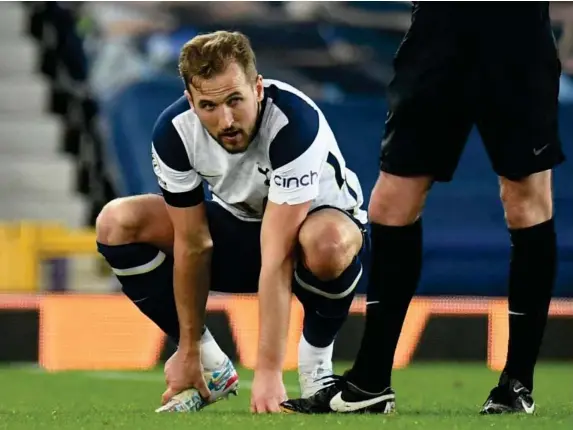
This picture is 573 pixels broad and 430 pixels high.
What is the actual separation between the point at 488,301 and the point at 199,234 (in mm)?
2815

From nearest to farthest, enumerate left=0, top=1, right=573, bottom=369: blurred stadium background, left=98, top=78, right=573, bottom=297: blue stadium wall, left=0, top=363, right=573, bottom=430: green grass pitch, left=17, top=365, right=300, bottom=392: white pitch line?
left=0, top=363, right=573, bottom=430: green grass pitch, left=17, top=365, right=300, bottom=392: white pitch line, left=0, top=1, right=573, bottom=369: blurred stadium background, left=98, top=78, right=573, bottom=297: blue stadium wall

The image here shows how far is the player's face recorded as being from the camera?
3078mm

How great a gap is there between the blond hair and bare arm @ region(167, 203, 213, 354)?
41 cm

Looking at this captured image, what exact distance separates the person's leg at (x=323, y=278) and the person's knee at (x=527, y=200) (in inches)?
15.9

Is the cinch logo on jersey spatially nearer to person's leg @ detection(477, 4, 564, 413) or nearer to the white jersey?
the white jersey

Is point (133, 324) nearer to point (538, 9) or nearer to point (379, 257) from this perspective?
point (379, 257)

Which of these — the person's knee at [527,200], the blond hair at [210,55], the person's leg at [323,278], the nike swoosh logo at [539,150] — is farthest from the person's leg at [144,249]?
the nike swoosh logo at [539,150]

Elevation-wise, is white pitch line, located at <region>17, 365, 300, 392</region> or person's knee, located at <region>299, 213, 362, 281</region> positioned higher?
person's knee, located at <region>299, 213, 362, 281</region>

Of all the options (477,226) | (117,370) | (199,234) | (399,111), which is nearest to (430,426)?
(399,111)

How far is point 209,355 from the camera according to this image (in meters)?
3.58

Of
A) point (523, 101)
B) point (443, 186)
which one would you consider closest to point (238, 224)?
point (523, 101)

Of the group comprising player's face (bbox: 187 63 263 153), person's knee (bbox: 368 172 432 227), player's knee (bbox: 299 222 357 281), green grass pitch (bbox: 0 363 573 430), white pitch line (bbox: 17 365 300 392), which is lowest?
white pitch line (bbox: 17 365 300 392)

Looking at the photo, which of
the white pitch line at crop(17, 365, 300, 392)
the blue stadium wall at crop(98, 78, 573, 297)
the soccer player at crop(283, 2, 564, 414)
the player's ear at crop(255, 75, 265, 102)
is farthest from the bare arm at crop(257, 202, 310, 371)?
the blue stadium wall at crop(98, 78, 573, 297)

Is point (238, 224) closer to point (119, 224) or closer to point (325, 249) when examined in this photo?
point (119, 224)
